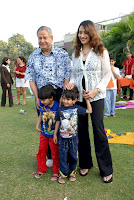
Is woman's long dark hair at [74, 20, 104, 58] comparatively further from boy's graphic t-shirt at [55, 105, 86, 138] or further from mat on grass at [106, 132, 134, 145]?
mat on grass at [106, 132, 134, 145]

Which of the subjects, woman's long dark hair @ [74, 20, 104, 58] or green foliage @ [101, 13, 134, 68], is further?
green foliage @ [101, 13, 134, 68]

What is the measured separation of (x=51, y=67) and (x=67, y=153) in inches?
46.0

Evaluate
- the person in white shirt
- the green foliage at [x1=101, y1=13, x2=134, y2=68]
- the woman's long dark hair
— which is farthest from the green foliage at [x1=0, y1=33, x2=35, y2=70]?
the woman's long dark hair

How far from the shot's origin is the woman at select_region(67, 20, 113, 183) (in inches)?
103

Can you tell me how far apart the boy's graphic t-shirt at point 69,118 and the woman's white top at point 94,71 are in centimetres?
18

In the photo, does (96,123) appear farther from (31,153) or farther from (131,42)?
(131,42)

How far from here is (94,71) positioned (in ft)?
8.67

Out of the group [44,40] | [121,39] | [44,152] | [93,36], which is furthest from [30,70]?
[121,39]

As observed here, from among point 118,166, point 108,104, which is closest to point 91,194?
point 118,166

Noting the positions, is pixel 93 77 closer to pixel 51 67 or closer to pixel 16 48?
pixel 51 67

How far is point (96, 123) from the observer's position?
2.71 metres

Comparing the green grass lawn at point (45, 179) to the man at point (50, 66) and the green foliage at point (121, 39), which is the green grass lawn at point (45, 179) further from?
the green foliage at point (121, 39)

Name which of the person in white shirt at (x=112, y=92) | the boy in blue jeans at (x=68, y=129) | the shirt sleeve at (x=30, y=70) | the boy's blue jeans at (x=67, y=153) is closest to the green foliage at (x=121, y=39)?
the person in white shirt at (x=112, y=92)

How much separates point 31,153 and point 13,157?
32 cm
